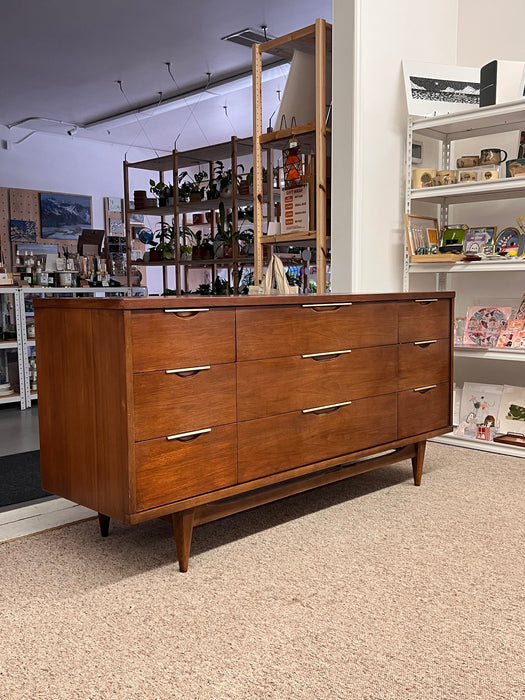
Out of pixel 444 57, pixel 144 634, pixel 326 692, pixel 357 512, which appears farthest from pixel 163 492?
pixel 444 57

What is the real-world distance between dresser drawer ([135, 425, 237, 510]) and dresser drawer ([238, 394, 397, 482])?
6cm

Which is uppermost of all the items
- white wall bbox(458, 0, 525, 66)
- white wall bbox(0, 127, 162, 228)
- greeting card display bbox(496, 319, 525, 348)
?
white wall bbox(0, 127, 162, 228)

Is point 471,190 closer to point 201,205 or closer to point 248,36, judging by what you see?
point 201,205

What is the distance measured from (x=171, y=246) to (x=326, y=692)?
573 centimetres

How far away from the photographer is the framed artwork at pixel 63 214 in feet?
33.3

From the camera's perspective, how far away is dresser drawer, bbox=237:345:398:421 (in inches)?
82.7

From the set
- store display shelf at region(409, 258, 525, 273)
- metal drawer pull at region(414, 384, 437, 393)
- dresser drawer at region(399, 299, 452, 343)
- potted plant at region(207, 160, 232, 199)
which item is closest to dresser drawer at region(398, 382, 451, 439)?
metal drawer pull at region(414, 384, 437, 393)

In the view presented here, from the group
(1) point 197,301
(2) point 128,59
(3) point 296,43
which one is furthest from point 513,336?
(2) point 128,59

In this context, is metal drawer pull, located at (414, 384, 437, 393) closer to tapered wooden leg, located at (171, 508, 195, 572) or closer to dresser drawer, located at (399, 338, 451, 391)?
dresser drawer, located at (399, 338, 451, 391)

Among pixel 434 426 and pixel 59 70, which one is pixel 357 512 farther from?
pixel 59 70

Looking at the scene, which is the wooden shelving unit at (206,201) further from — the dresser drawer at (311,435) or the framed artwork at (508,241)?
the dresser drawer at (311,435)

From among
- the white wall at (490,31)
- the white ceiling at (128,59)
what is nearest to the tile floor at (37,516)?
the white wall at (490,31)

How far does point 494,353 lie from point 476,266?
45 centimetres

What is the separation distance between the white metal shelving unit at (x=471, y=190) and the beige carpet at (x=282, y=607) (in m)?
0.87
